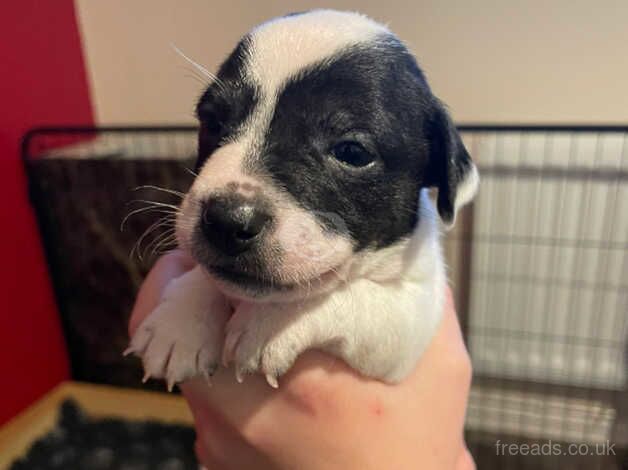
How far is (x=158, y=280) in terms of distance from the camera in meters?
1.45

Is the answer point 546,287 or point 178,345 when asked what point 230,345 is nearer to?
point 178,345

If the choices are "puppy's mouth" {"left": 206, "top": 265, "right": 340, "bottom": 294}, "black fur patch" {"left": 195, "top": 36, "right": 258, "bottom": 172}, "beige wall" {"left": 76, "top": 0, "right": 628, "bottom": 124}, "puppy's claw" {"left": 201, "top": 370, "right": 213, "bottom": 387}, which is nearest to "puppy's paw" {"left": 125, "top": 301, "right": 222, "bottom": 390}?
"puppy's claw" {"left": 201, "top": 370, "right": 213, "bottom": 387}

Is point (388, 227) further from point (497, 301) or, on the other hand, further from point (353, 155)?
point (497, 301)

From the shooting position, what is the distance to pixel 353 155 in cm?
104

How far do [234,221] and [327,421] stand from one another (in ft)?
1.70

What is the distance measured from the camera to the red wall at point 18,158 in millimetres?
2557

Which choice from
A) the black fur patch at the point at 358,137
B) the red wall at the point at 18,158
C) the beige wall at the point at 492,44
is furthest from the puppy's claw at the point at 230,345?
the red wall at the point at 18,158

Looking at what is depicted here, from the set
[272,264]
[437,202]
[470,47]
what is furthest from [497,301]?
[272,264]

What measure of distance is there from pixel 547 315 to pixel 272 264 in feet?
6.78

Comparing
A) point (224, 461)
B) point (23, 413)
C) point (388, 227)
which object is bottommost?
point (23, 413)

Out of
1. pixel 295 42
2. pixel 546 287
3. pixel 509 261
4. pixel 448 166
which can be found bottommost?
pixel 546 287

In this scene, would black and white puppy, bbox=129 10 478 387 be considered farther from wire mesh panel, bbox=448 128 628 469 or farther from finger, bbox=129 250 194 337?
wire mesh panel, bbox=448 128 628 469

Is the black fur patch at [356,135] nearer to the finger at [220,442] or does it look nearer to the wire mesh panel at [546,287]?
the finger at [220,442]

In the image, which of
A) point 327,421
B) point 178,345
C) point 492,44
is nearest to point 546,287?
point 492,44
